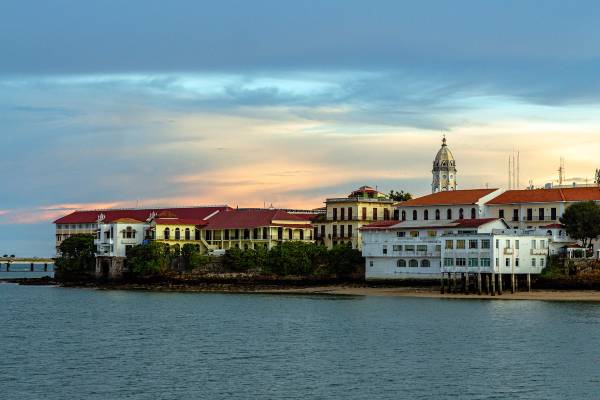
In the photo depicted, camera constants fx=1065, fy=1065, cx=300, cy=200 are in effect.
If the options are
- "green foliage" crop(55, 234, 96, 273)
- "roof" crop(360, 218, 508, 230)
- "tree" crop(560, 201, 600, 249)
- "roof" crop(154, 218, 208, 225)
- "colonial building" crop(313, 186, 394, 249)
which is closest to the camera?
"tree" crop(560, 201, 600, 249)

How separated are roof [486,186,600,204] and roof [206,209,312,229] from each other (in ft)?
102

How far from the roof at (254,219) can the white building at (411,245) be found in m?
25.3

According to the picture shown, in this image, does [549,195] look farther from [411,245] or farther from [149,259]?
[149,259]

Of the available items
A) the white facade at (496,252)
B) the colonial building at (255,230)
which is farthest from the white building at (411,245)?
the colonial building at (255,230)

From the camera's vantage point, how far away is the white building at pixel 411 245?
11756cm

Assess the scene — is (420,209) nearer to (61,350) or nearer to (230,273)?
(230,273)

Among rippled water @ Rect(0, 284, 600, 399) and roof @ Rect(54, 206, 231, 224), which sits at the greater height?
roof @ Rect(54, 206, 231, 224)

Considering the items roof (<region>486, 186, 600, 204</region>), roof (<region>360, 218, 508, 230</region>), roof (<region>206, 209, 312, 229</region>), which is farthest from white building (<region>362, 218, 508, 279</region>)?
roof (<region>206, 209, 312, 229</region>)

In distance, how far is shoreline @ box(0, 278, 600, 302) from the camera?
105250mm

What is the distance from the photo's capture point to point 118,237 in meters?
149

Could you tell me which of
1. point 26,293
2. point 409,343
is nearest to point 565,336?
point 409,343

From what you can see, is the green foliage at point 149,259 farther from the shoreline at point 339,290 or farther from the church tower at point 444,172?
the church tower at point 444,172

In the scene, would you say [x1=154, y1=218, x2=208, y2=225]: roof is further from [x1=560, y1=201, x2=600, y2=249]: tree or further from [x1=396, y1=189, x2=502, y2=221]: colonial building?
[x1=560, y1=201, x2=600, y2=249]: tree

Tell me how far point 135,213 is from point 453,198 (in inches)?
2251
